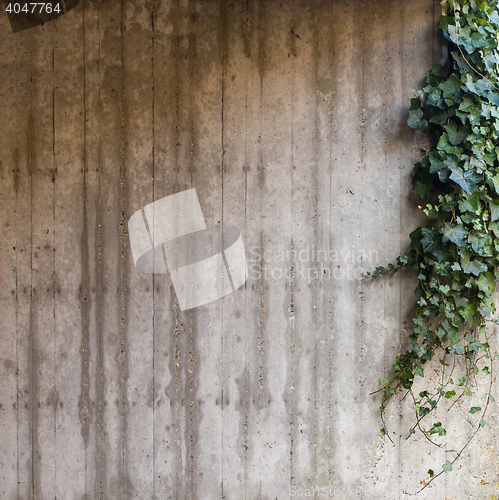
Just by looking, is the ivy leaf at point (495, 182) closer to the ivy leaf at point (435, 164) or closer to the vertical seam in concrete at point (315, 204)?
the ivy leaf at point (435, 164)

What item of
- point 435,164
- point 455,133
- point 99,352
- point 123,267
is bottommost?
point 99,352

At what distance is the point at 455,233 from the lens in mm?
1618

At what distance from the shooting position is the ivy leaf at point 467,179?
1616 mm

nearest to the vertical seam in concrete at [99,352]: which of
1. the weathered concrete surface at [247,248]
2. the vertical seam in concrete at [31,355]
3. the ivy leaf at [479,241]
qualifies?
the weathered concrete surface at [247,248]

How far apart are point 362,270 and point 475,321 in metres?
0.55

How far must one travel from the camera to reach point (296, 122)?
177 centimetres

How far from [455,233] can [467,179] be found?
0.80ft

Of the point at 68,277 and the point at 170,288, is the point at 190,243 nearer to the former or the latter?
the point at 170,288

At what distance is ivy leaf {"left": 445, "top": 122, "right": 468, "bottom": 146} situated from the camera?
64.7 inches

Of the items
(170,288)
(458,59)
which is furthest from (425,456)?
(458,59)

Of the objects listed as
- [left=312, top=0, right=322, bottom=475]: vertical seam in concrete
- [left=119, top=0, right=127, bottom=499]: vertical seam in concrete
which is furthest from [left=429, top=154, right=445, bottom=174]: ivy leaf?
[left=119, top=0, right=127, bottom=499]: vertical seam in concrete

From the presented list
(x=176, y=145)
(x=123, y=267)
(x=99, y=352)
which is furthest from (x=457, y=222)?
(x=99, y=352)

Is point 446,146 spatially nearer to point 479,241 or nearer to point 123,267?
point 479,241

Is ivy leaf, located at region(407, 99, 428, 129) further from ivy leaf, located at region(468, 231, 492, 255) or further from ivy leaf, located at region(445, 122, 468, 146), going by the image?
ivy leaf, located at region(468, 231, 492, 255)
